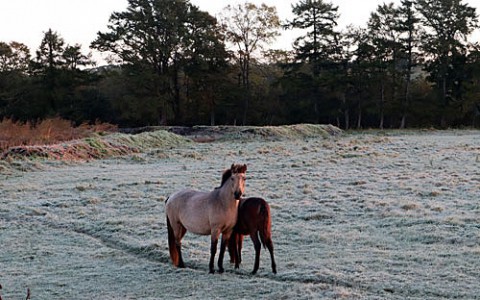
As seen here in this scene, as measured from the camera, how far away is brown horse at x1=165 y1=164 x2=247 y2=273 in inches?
274

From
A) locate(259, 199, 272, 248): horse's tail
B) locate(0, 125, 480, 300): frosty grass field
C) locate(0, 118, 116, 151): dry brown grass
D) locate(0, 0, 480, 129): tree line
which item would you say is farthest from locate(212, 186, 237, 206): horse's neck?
locate(0, 0, 480, 129): tree line

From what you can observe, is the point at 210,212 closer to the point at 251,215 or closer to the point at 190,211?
the point at 190,211

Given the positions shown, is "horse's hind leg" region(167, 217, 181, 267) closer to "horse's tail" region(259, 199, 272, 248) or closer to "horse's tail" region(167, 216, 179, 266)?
"horse's tail" region(167, 216, 179, 266)

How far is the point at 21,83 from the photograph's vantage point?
42.9 metres

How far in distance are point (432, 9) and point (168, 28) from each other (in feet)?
64.3

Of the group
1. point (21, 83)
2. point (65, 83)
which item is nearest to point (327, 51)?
point (65, 83)

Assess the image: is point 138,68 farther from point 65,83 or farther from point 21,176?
point 21,176

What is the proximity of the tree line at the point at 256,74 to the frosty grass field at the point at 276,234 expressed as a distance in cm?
2310

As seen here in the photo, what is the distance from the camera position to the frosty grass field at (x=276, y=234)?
6.52 meters

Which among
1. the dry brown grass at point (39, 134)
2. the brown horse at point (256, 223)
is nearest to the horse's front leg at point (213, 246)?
the brown horse at point (256, 223)

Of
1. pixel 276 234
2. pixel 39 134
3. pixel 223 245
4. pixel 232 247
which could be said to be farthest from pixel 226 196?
pixel 39 134

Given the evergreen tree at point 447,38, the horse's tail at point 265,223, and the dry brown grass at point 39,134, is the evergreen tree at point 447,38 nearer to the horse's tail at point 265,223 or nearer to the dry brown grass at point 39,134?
the dry brown grass at point 39,134

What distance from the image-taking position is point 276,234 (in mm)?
9102

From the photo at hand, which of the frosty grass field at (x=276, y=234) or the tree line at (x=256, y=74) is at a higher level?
the tree line at (x=256, y=74)
